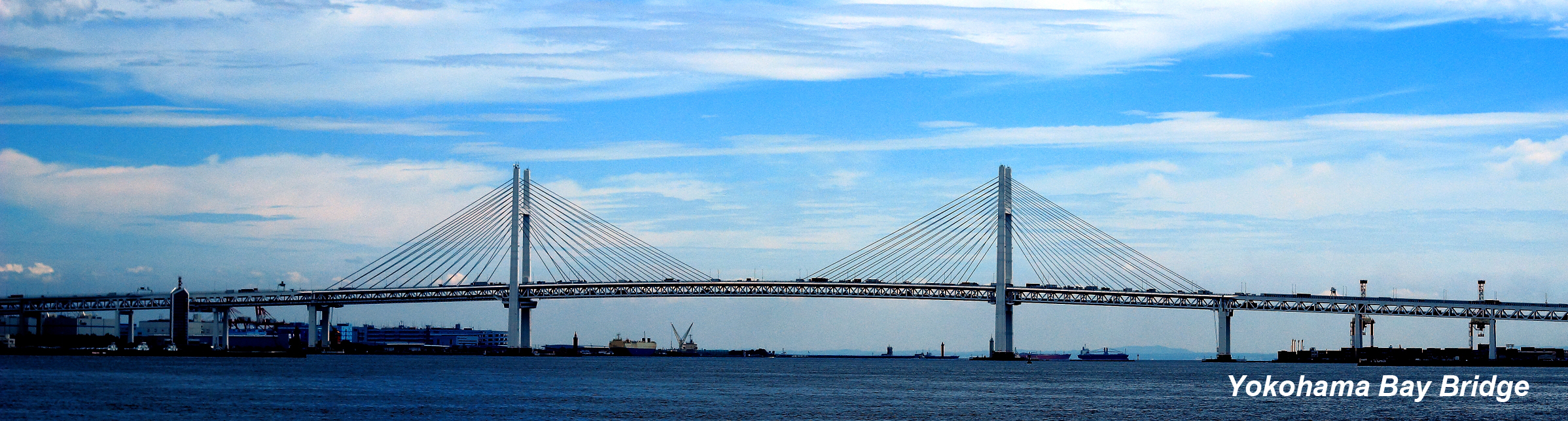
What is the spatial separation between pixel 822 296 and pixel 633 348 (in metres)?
58.4

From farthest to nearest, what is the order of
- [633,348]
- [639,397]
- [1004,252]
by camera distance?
[633,348] → [1004,252] → [639,397]

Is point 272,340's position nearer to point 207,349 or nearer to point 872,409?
point 207,349

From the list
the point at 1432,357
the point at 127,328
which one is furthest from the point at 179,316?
the point at 1432,357

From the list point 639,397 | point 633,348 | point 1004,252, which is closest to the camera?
point 639,397

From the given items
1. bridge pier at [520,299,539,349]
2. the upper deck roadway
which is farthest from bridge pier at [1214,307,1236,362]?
bridge pier at [520,299,539,349]

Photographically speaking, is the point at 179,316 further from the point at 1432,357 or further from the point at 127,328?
the point at 1432,357

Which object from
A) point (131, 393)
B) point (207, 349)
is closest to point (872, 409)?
point (131, 393)

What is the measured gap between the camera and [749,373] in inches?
3743

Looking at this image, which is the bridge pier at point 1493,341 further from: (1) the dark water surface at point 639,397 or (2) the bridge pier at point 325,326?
(2) the bridge pier at point 325,326

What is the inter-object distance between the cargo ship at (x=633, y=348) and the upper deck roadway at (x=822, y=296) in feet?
140

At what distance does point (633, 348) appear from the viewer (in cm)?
18488

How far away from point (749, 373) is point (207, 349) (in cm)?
5131

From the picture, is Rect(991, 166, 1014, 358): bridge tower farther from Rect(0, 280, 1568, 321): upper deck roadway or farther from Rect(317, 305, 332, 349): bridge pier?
Rect(317, 305, 332, 349): bridge pier

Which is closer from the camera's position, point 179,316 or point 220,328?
point 179,316
